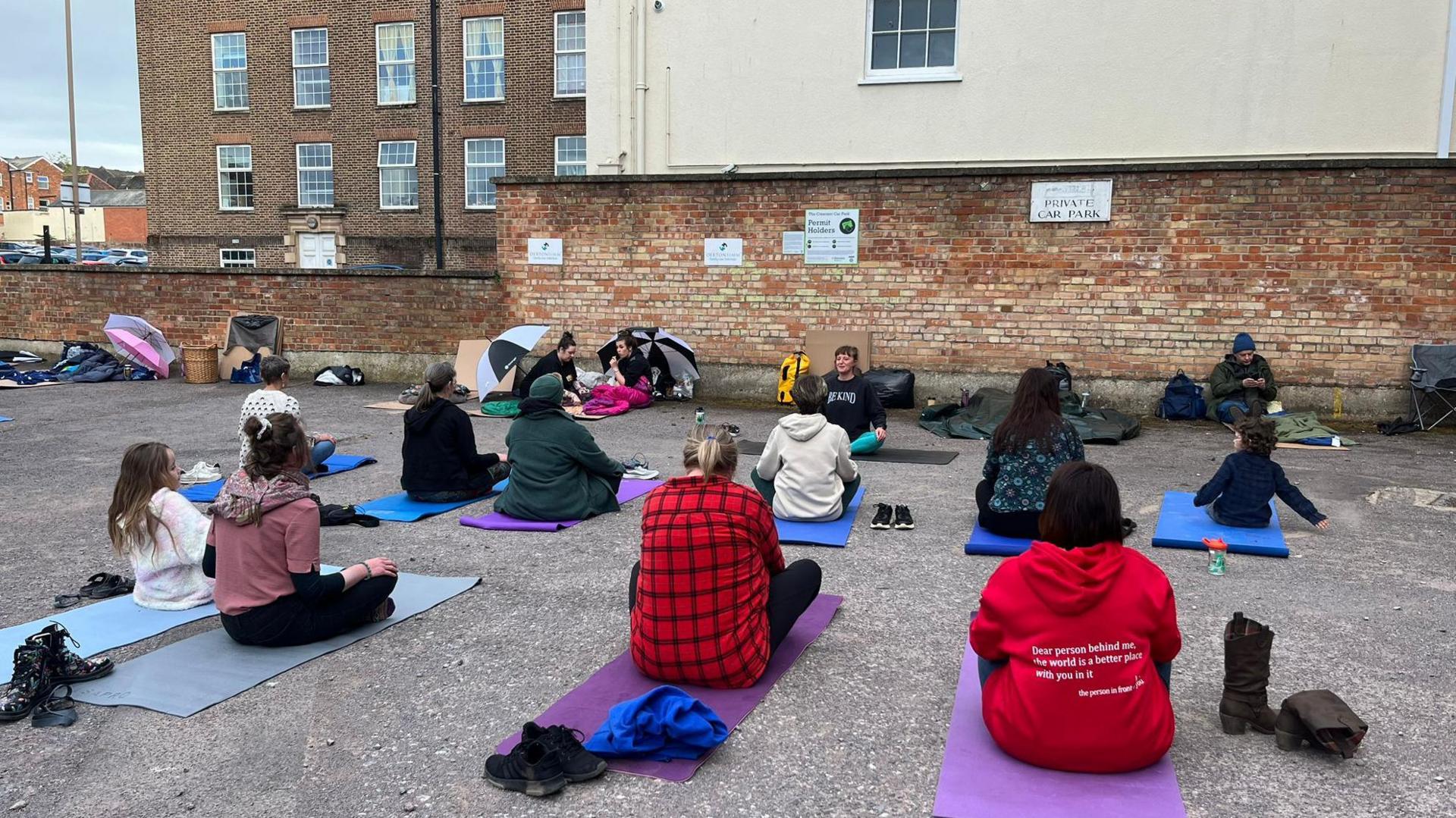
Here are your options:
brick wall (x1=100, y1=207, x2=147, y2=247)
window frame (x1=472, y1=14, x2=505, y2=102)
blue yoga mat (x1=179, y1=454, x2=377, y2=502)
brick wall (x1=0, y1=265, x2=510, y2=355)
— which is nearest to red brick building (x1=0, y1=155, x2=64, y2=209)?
brick wall (x1=100, y1=207, x2=147, y2=247)

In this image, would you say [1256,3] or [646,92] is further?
[646,92]

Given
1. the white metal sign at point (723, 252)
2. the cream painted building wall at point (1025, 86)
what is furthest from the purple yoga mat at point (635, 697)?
the cream painted building wall at point (1025, 86)

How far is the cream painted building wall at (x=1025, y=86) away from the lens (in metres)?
13.7

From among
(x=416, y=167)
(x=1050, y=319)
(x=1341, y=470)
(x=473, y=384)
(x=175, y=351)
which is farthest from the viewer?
(x=416, y=167)

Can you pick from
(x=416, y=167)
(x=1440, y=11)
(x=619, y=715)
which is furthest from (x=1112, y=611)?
(x=416, y=167)

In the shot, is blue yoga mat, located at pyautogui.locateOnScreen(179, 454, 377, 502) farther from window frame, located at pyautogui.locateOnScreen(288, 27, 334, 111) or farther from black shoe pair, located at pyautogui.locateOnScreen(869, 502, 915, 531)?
window frame, located at pyautogui.locateOnScreen(288, 27, 334, 111)

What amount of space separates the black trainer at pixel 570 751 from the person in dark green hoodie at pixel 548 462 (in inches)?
151

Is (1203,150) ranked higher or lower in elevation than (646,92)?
lower

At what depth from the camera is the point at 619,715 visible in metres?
3.84

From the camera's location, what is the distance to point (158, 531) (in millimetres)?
5340

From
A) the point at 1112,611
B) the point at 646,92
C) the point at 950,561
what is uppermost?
the point at 646,92

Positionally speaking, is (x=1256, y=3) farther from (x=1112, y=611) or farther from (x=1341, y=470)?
(x=1112, y=611)

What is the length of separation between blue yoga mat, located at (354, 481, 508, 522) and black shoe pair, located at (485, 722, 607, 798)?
426cm

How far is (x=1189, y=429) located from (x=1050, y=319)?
2.20 m
